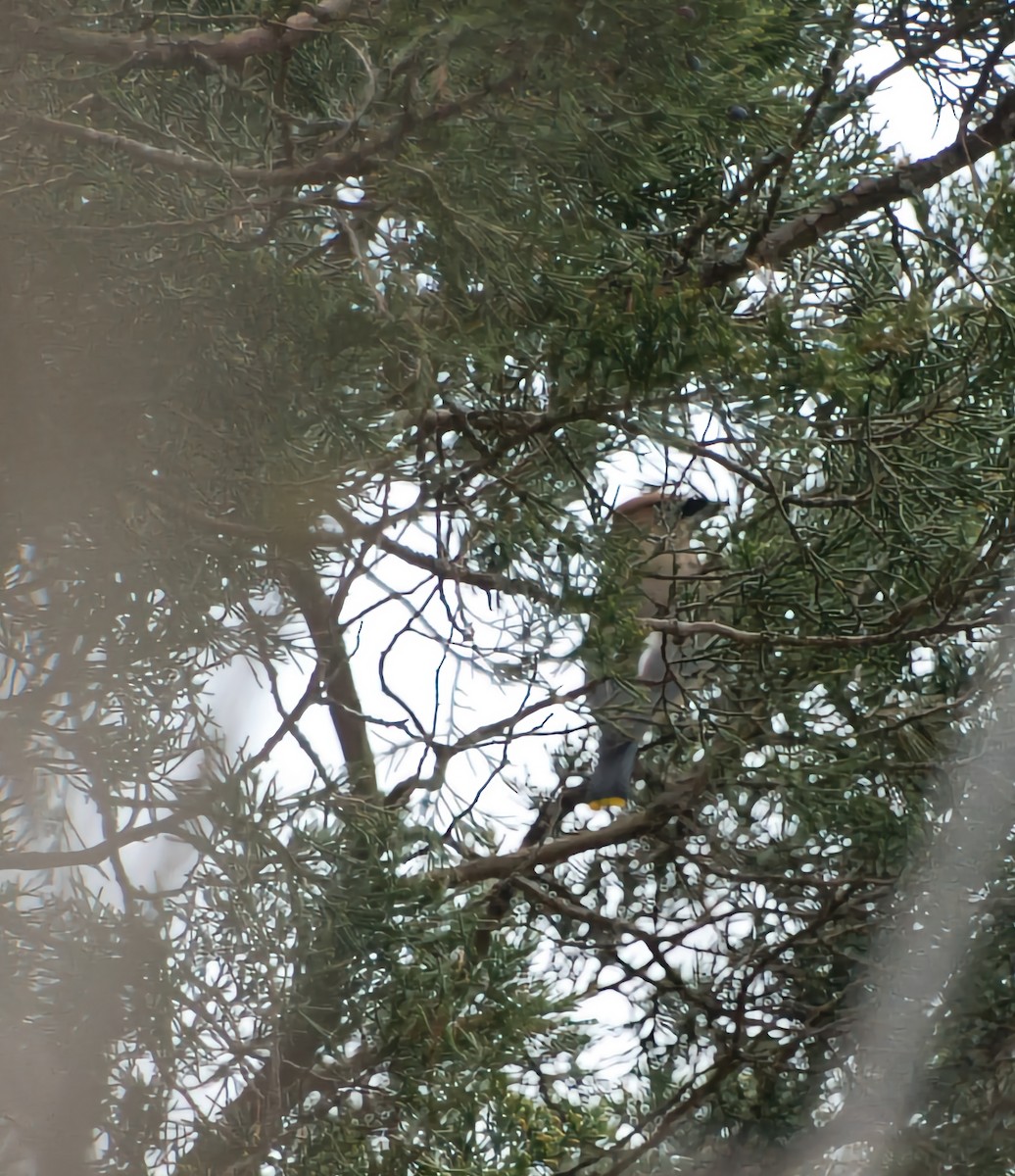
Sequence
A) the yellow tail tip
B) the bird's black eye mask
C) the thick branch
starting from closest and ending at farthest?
the thick branch, the bird's black eye mask, the yellow tail tip

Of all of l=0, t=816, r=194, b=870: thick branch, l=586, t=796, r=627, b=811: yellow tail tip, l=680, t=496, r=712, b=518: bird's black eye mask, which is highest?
l=680, t=496, r=712, b=518: bird's black eye mask

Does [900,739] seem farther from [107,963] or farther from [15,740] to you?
[15,740]

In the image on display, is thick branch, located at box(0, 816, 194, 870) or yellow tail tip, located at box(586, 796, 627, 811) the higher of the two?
yellow tail tip, located at box(586, 796, 627, 811)

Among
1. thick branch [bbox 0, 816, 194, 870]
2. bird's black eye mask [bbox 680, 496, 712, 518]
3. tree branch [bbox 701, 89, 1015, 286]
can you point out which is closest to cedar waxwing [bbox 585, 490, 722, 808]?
bird's black eye mask [bbox 680, 496, 712, 518]

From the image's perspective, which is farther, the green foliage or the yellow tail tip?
the yellow tail tip

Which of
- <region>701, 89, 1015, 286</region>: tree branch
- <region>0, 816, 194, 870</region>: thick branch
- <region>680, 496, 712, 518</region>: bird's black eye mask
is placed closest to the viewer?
<region>0, 816, 194, 870</region>: thick branch

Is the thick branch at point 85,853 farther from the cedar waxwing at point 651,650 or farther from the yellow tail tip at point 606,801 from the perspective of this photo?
the yellow tail tip at point 606,801

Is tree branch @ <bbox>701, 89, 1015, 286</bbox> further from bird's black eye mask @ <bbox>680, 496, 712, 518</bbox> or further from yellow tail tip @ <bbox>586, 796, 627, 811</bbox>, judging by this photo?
yellow tail tip @ <bbox>586, 796, 627, 811</bbox>

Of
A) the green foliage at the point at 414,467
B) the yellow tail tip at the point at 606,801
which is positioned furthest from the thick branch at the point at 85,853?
the yellow tail tip at the point at 606,801

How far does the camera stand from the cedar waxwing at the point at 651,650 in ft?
5.94

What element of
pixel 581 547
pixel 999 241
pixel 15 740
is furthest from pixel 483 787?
pixel 999 241

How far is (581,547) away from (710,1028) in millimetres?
1252

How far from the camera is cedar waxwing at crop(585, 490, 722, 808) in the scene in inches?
71.3

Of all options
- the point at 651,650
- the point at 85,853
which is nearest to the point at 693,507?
the point at 651,650
